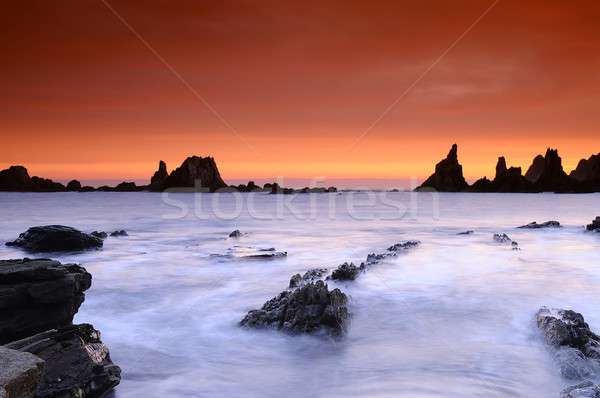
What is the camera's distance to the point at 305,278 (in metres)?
14.1

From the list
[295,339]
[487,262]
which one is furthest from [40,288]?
[487,262]

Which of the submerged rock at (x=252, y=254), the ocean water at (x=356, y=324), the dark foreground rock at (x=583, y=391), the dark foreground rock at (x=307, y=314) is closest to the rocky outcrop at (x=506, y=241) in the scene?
the ocean water at (x=356, y=324)

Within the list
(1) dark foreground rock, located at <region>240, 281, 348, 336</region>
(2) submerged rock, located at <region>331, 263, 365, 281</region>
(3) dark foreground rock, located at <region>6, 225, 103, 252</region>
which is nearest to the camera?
(1) dark foreground rock, located at <region>240, 281, 348, 336</region>

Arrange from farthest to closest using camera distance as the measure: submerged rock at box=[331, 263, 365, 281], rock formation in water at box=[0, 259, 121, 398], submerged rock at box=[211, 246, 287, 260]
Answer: submerged rock at box=[211, 246, 287, 260] < submerged rock at box=[331, 263, 365, 281] < rock formation in water at box=[0, 259, 121, 398]

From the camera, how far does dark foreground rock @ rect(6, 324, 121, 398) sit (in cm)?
588

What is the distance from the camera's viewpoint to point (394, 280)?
1477cm

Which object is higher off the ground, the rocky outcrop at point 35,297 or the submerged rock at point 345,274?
the rocky outcrop at point 35,297

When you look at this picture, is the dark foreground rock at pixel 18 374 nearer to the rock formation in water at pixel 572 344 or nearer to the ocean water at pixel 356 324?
the ocean water at pixel 356 324

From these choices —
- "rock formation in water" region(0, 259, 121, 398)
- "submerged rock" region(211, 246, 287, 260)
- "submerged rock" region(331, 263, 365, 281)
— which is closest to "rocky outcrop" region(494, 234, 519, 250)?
"submerged rock" region(211, 246, 287, 260)

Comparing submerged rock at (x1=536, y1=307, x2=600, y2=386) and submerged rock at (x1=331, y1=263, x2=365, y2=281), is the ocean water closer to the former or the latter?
submerged rock at (x1=536, y1=307, x2=600, y2=386)

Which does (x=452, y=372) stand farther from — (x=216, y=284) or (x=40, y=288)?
(x=216, y=284)

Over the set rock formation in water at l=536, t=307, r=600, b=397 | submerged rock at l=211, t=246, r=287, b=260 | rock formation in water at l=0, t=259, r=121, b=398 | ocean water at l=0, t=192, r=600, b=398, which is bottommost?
ocean water at l=0, t=192, r=600, b=398

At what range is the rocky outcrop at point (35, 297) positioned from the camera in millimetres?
7874

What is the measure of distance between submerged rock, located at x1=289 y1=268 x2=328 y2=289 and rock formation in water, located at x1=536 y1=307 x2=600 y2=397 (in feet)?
19.8
